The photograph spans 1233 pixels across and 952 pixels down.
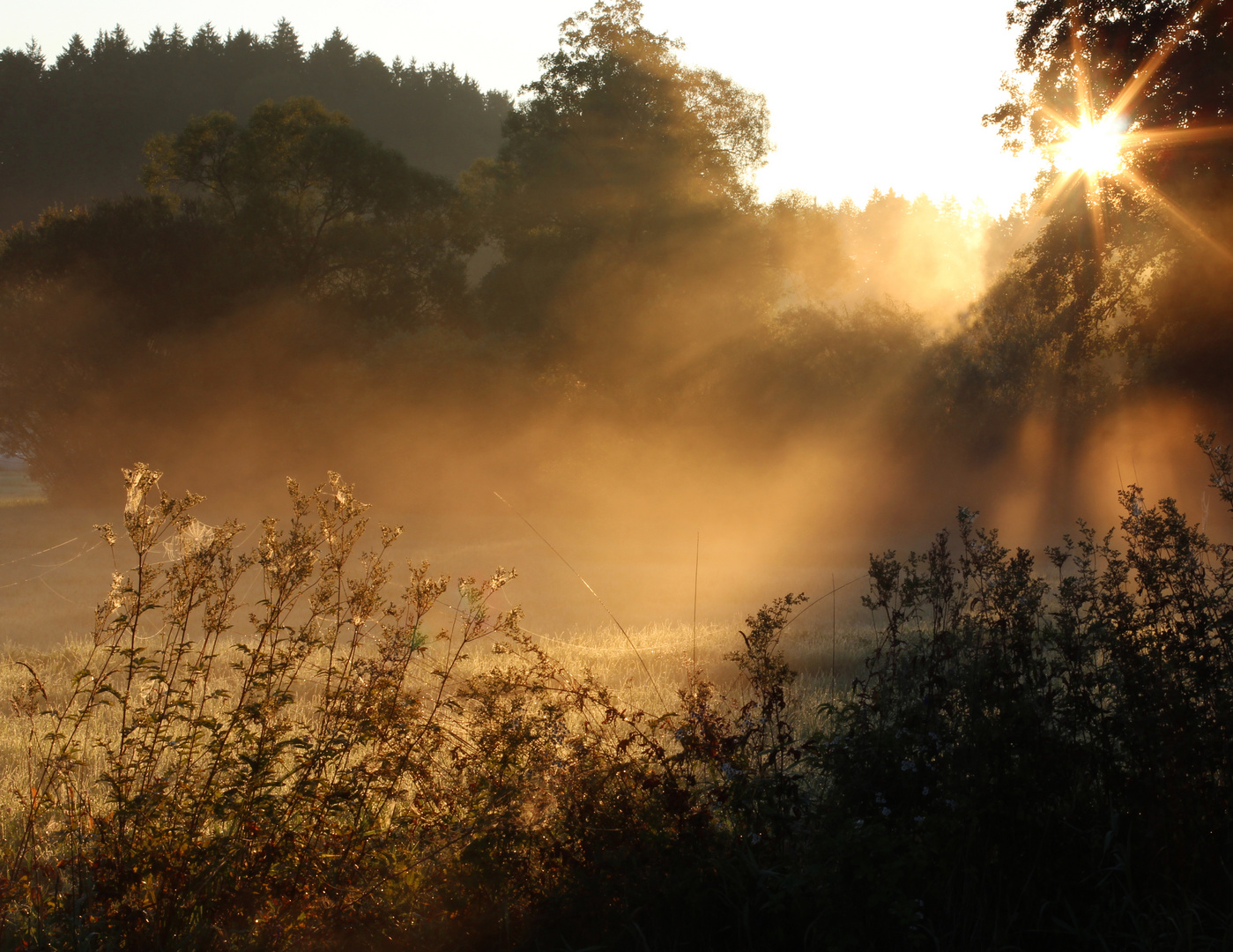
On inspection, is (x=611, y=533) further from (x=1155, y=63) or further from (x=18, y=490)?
(x=18, y=490)

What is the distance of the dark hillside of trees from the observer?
31.5 m

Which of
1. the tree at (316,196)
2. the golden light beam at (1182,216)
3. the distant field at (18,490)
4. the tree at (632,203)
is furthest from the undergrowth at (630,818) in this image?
the distant field at (18,490)

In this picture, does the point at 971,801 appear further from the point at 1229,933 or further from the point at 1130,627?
the point at 1130,627

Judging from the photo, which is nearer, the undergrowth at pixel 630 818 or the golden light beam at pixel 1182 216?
the undergrowth at pixel 630 818

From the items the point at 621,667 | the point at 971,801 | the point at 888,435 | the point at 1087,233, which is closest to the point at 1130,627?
the point at 971,801

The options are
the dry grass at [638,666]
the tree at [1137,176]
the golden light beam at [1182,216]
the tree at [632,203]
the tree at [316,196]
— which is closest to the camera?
the dry grass at [638,666]

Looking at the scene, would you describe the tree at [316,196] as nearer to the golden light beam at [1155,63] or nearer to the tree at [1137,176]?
the tree at [1137,176]

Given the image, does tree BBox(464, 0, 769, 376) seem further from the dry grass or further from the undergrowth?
the undergrowth

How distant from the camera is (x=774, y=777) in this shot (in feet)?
9.13

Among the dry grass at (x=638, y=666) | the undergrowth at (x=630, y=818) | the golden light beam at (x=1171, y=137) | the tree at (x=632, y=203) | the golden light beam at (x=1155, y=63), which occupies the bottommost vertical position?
the undergrowth at (x=630, y=818)

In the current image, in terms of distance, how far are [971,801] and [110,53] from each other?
43402 millimetres

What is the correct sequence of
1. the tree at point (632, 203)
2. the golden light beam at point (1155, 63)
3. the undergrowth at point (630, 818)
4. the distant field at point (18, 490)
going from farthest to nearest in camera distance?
the distant field at point (18, 490), the tree at point (632, 203), the golden light beam at point (1155, 63), the undergrowth at point (630, 818)

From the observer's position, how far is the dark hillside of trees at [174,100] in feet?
103

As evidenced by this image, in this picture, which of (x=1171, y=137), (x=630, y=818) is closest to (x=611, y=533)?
(x=1171, y=137)
